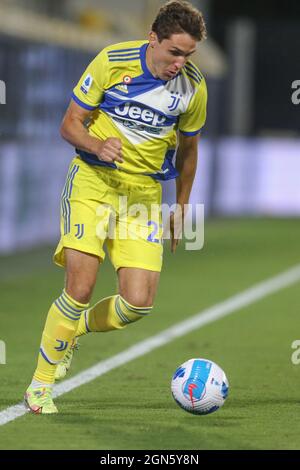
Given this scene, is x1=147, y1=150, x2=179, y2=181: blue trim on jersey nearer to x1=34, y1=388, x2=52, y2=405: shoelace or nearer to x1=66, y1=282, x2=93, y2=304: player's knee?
x1=66, y1=282, x2=93, y2=304: player's knee

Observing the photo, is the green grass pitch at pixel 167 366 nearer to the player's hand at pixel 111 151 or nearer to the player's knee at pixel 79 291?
the player's knee at pixel 79 291

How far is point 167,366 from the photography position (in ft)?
31.0

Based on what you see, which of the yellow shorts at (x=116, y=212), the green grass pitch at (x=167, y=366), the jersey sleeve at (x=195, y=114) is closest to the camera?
the green grass pitch at (x=167, y=366)

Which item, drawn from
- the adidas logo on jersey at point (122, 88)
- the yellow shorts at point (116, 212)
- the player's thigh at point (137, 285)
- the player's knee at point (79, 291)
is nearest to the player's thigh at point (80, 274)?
the player's knee at point (79, 291)

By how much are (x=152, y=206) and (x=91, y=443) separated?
1653mm

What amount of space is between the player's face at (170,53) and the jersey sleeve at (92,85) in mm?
262

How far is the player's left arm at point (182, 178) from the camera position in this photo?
7.89 meters

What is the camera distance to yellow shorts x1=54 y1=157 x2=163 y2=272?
753 cm

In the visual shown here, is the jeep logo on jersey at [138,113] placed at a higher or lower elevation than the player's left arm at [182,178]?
higher

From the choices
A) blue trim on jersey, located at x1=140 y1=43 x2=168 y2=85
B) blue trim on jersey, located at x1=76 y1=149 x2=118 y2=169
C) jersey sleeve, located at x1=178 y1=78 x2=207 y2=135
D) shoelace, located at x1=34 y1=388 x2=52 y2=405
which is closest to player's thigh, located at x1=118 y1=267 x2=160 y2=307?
blue trim on jersey, located at x1=76 y1=149 x2=118 y2=169

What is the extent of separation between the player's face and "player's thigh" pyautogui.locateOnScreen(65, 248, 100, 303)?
1020 millimetres

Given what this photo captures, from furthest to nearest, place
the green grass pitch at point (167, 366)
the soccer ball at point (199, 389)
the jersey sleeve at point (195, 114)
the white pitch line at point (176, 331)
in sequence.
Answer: the white pitch line at point (176, 331) < the jersey sleeve at point (195, 114) < the soccer ball at point (199, 389) < the green grass pitch at point (167, 366)
